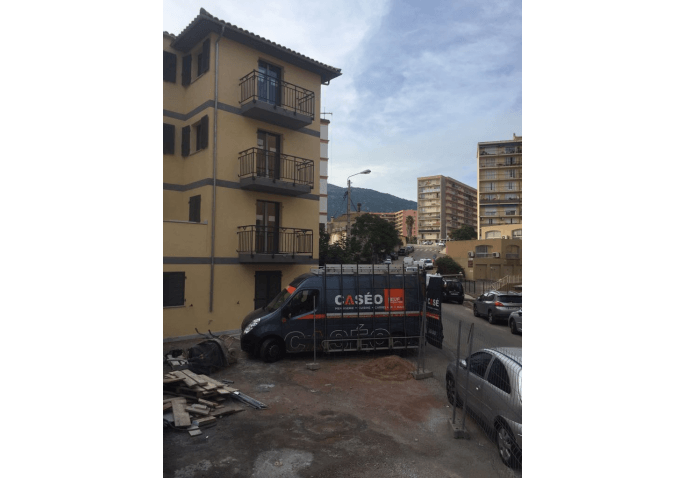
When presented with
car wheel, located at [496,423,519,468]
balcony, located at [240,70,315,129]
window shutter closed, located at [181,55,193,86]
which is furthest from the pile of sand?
window shutter closed, located at [181,55,193,86]

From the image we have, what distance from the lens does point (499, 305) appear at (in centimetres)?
1645

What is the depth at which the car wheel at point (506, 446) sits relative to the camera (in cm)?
469

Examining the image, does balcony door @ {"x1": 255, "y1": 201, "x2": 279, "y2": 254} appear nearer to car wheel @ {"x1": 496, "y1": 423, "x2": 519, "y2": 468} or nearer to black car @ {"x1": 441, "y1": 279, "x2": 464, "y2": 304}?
car wheel @ {"x1": 496, "y1": 423, "x2": 519, "y2": 468}

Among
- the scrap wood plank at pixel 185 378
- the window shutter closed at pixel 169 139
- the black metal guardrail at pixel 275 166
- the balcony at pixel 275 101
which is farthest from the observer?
the window shutter closed at pixel 169 139

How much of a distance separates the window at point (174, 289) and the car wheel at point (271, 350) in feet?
12.9

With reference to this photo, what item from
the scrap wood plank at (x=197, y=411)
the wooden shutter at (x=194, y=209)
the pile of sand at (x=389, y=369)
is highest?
the wooden shutter at (x=194, y=209)

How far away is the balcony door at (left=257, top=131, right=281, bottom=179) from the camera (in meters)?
13.9

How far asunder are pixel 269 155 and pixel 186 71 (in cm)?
400

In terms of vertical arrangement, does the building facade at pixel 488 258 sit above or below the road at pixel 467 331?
above

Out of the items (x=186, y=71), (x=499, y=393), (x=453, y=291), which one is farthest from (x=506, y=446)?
(x=453, y=291)

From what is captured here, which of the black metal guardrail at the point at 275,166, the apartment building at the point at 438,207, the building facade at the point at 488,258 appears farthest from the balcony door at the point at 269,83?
the apartment building at the point at 438,207

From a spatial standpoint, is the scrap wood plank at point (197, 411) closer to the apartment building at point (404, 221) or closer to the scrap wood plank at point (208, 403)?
the scrap wood plank at point (208, 403)
